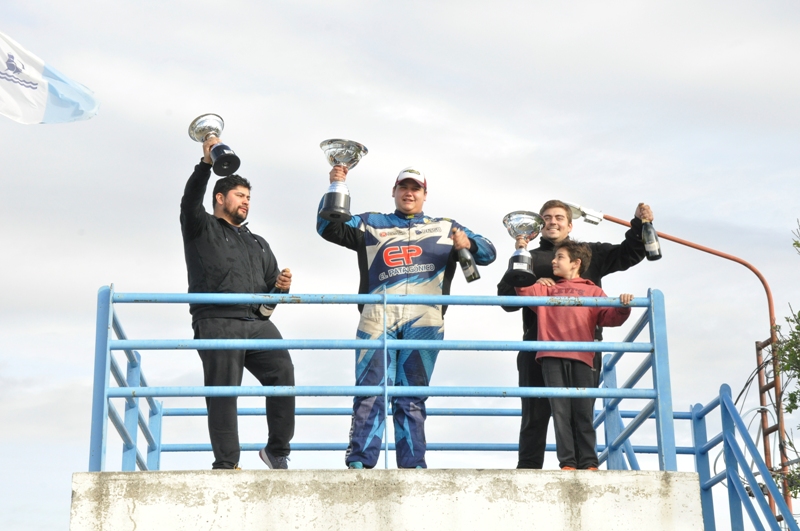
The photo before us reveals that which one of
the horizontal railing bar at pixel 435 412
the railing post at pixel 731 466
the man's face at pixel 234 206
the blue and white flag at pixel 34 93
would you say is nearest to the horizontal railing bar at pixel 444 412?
the horizontal railing bar at pixel 435 412

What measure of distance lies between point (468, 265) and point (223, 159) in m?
1.92

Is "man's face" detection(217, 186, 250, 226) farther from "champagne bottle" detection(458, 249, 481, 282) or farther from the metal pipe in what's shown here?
the metal pipe

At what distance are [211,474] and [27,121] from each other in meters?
5.62

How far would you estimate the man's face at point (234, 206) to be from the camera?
8.00m

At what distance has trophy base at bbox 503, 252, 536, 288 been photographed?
305 inches

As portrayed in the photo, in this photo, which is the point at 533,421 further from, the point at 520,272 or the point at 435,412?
the point at 435,412

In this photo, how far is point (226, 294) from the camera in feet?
23.6

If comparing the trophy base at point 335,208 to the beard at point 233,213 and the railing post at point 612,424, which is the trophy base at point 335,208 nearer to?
the beard at point 233,213

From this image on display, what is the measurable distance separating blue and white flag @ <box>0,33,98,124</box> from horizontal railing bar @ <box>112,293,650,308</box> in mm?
4497

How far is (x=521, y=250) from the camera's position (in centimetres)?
789

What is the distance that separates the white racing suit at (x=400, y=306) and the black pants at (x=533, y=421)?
0.72m

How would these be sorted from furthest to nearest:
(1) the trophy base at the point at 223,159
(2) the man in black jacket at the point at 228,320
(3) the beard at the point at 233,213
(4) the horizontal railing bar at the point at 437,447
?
1. (4) the horizontal railing bar at the point at 437,447
2. (3) the beard at the point at 233,213
3. (1) the trophy base at the point at 223,159
4. (2) the man in black jacket at the point at 228,320

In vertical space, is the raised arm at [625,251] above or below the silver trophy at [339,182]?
below

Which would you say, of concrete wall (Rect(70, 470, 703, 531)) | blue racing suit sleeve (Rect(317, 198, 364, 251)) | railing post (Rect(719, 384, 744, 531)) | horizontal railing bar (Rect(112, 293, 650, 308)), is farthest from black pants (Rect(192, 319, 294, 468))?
railing post (Rect(719, 384, 744, 531))
